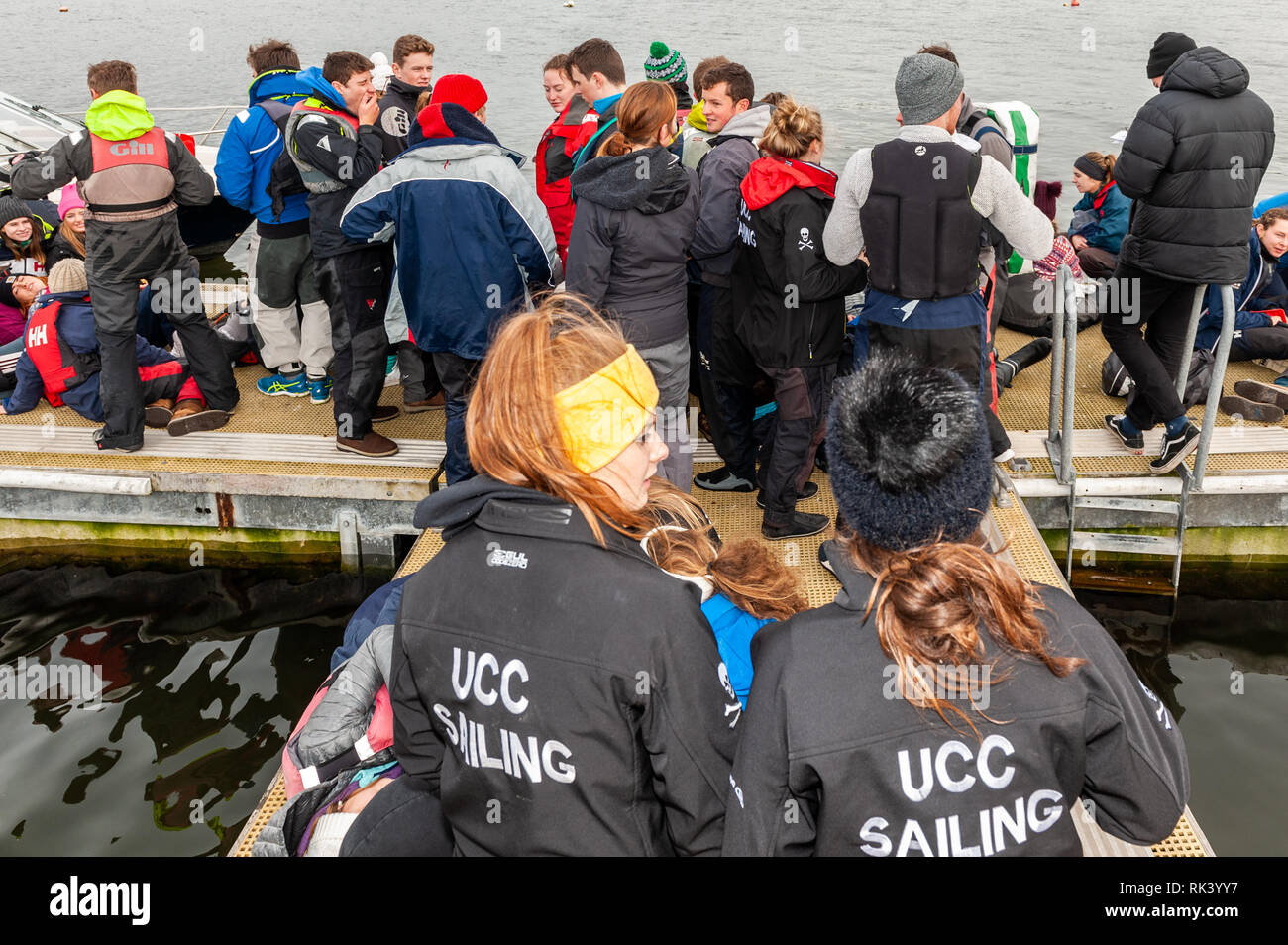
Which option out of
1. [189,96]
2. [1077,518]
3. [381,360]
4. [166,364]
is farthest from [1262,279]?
[189,96]

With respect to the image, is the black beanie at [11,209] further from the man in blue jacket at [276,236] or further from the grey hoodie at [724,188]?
the grey hoodie at [724,188]

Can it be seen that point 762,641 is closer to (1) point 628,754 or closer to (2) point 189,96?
(1) point 628,754

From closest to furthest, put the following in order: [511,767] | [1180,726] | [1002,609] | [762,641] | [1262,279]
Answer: [1002,609] → [762,641] → [511,767] → [1180,726] → [1262,279]

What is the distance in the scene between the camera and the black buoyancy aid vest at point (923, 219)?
12.7ft

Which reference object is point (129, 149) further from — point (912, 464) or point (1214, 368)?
point (1214, 368)

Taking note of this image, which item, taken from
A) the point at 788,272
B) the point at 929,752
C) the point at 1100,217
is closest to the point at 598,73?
the point at 788,272

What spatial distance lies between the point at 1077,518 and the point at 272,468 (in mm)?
4233

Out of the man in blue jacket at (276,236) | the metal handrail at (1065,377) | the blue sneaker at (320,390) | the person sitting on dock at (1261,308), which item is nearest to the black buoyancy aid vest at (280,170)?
the man in blue jacket at (276,236)

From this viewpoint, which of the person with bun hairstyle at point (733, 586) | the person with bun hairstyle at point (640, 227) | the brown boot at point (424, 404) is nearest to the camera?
the person with bun hairstyle at point (733, 586)

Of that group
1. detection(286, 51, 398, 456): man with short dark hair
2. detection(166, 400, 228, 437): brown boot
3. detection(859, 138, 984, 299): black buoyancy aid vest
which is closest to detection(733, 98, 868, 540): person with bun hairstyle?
detection(859, 138, 984, 299): black buoyancy aid vest

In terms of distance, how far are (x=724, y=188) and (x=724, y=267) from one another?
14.4 inches

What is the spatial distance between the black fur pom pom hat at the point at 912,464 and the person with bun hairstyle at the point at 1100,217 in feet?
18.7

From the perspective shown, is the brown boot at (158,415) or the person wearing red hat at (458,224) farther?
the brown boot at (158,415)

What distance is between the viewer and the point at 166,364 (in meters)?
6.26
